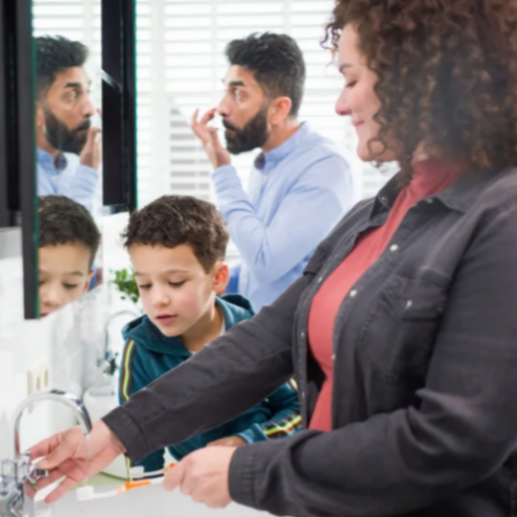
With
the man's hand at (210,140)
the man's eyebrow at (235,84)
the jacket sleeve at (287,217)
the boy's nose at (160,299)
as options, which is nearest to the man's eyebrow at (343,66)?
the boy's nose at (160,299)

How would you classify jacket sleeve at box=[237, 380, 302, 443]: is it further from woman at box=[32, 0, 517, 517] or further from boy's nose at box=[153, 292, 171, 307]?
woman at box=[32, 0, 517, 517]

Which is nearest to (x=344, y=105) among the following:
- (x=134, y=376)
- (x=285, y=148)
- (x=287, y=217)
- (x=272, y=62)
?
(x=134, y=376)

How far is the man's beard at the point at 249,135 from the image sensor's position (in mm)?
2057

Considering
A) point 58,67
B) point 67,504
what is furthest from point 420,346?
point 67,504

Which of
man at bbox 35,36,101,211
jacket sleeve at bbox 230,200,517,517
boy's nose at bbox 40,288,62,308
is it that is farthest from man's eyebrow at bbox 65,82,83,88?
jacket sleeve at bbox 230,200,517,517

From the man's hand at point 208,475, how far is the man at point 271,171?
3.44ft

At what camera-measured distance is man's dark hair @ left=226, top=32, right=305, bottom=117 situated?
6.73 feet

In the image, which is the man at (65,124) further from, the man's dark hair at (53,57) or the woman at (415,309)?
the woman at (415,309)

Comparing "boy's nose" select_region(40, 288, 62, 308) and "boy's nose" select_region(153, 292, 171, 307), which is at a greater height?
"boy's nose" select_region(40, 288, 62, 308)

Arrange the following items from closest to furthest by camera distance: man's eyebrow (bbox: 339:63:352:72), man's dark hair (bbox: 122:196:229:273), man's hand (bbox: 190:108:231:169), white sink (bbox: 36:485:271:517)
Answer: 1. man's eyebrow (bbox: 339:63:352:72)
2. white sink (bbox: 36:485:271:517)
3. man's dark hair (bbox: 122:196:229:273)
4. man's hand (bbox: 190:108:231:169)

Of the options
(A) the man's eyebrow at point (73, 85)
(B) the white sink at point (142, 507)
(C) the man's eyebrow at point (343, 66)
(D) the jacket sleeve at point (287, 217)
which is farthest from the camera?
(D) the jacket sleeve at point (287, 217)

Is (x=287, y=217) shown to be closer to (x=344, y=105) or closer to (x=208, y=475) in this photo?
(x=344, y=105)

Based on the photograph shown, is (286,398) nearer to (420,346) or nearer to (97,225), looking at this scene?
(97,225)

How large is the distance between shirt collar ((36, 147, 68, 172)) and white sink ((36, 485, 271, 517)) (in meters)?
0.55
